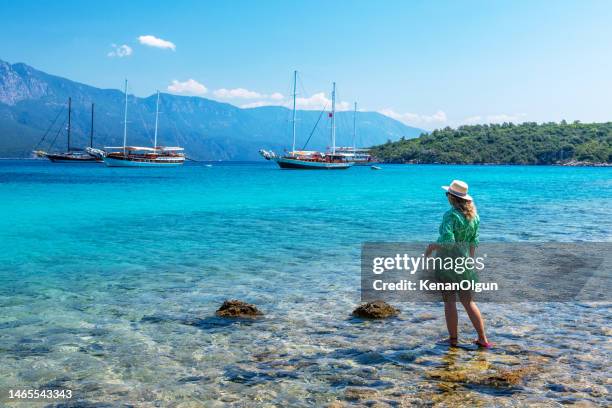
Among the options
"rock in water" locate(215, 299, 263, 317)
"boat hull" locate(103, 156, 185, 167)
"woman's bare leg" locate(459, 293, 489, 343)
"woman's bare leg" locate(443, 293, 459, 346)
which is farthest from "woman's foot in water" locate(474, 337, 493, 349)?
"boat hull" locate(103, 156, 185, 167)

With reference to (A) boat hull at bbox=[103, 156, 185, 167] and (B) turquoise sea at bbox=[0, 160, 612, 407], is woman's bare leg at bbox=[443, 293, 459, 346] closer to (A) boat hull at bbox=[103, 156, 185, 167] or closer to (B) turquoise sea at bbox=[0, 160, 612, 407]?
(B) turquoise sea at bbox=[0, 160, 612, 407]

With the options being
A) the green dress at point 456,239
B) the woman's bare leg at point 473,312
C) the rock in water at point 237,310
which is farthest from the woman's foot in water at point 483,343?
the rock in water at point 237,310

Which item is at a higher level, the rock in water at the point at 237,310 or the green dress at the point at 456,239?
the green dress at the point at 456,239

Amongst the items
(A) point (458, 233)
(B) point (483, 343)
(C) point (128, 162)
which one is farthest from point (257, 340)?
(C) point (128, 162)

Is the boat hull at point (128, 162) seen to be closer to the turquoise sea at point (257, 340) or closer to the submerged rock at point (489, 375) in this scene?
the turquoise sea at point (257, 340)

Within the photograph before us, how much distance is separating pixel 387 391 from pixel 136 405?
2.75 metres

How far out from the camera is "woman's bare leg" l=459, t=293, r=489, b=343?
22.7 ft

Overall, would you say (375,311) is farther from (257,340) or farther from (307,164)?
(307,164)

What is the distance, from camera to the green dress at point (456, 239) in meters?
6.62

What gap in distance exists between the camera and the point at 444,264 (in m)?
6.77

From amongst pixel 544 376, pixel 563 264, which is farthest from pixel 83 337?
pixel 563 264

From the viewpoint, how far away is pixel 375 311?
9164 mm

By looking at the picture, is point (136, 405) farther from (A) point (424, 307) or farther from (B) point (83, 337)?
(A) point (424, 307)

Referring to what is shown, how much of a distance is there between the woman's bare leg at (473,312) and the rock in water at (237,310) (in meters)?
3.80
